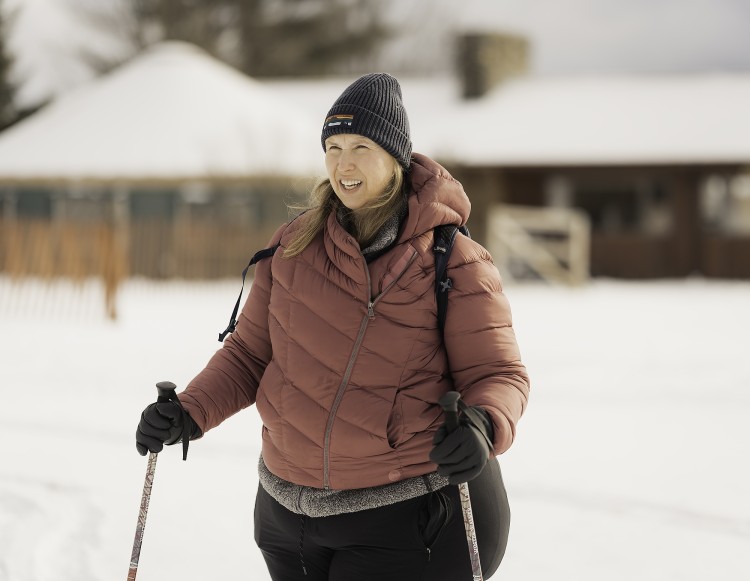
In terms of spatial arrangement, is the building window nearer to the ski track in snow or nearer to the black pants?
the ski track in snow

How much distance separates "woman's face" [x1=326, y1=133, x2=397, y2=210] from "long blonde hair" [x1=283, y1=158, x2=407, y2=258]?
0.08 feet

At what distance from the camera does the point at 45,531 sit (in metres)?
4.41

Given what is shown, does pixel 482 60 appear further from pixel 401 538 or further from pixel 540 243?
pixel 401 538

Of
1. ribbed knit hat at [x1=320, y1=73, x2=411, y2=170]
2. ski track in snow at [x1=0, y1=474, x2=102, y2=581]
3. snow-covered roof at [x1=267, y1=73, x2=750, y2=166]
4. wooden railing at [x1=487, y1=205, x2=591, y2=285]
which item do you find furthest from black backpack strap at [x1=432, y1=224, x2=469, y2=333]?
snow-covered roof at [x1=267, y1=73, x2=750, y2=166]

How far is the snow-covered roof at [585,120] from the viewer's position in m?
21.9

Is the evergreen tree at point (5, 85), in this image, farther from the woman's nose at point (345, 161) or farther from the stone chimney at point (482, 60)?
the woman's nose at point (345, 161)

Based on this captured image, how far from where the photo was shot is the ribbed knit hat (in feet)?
7.32

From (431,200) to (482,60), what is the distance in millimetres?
25609

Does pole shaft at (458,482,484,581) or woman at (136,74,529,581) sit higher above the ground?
woman at (136,74,529,581)

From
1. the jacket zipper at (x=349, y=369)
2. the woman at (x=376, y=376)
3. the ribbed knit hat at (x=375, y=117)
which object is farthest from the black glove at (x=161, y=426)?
the ribbed knit hat at (x=375, y=117)

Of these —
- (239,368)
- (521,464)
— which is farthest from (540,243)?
(239,368)

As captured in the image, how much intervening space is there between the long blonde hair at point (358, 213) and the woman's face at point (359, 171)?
23 mm

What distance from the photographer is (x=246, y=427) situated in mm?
6930

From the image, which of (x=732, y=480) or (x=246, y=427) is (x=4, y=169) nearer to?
(x=246, y=427)
